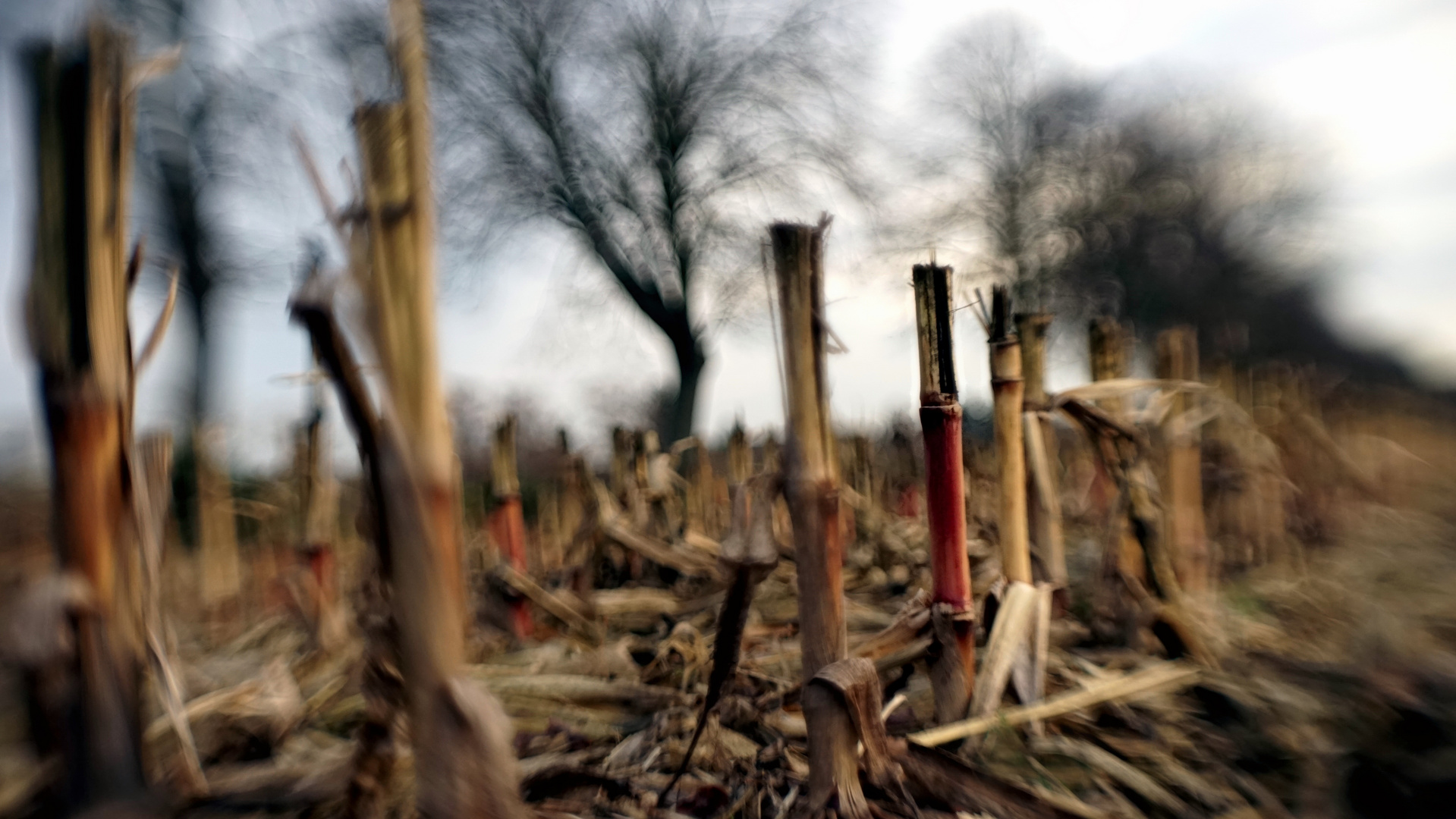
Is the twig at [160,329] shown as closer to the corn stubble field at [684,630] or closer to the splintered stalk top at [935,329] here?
the corn stubble field at [684,630]

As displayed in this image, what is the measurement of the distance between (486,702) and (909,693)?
5.28 feet

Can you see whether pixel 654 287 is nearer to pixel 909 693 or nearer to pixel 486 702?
pixel 909 693

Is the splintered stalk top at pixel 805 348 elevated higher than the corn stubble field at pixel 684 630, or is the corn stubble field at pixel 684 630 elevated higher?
the splintered stalk top at pixel 805 348

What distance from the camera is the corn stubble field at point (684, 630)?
0.92m

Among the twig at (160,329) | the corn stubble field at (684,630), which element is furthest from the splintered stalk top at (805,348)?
the twig at (160,329)

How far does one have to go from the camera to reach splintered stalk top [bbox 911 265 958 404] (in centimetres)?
164

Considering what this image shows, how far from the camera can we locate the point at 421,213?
925 mm

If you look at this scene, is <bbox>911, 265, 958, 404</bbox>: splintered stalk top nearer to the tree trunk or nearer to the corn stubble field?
the corn stubble field

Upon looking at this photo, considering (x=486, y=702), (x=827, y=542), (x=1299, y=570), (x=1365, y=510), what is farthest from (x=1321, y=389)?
(x=486, y=702)

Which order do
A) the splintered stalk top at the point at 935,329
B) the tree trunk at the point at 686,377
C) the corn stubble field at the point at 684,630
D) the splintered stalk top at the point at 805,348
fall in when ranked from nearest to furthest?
1. the corn stubble field at the point at 684,630
2. the splintered stalk top at the point at 805,348
3. the splintered stalk top at the point at 935,329
4. the tree trunk at the point at 686,377

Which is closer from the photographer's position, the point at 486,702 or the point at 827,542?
the point at 486,702

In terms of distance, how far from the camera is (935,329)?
165 cm

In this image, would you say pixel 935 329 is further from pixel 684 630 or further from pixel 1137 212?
pixel 1137 212

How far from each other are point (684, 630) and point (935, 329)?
163 cm
